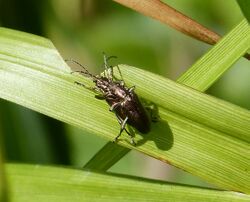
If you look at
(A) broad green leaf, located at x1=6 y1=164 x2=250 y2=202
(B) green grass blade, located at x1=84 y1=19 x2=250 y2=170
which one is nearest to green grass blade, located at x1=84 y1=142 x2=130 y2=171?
(B) green grass blade, located at x1=84 y1=19 x2=250 y2=170

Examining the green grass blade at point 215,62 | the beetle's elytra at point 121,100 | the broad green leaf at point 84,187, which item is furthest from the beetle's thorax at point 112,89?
the broad green leaf at point 84,187

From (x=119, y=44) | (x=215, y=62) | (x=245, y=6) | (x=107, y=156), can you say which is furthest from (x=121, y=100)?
(x=119, y=44)

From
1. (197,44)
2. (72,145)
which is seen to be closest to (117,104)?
(72,145)

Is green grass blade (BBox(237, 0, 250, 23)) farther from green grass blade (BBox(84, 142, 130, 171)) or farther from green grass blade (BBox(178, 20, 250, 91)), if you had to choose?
green grass blade (BBox(84, 142, 130, 171))

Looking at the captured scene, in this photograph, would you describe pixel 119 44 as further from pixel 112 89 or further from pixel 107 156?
pixel 107 156

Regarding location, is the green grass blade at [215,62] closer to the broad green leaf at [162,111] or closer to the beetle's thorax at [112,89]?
the broad green leaf at [162,111]
